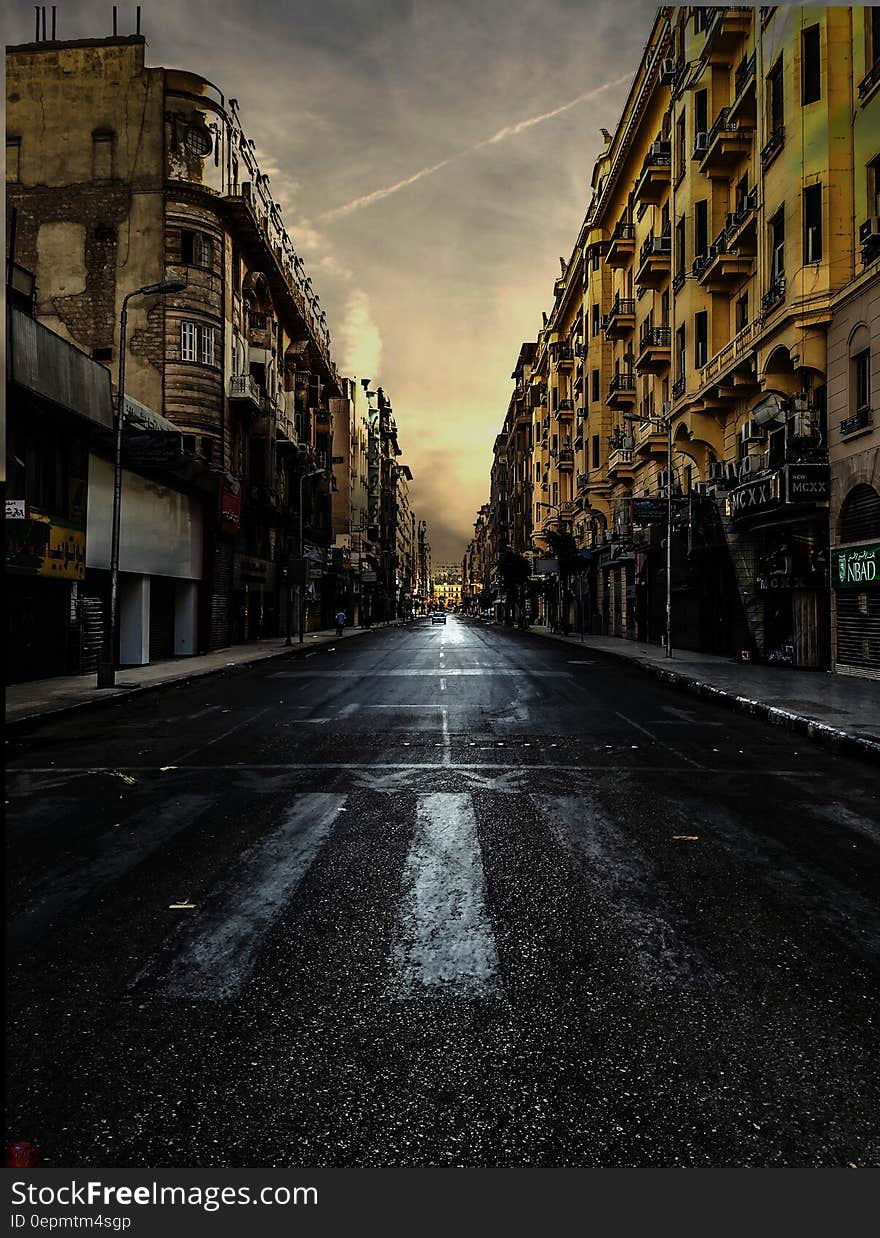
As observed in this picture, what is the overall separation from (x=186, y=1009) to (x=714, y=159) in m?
28.9

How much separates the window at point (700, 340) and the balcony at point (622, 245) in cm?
1303

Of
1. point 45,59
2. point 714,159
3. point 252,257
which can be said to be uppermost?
point 45,59

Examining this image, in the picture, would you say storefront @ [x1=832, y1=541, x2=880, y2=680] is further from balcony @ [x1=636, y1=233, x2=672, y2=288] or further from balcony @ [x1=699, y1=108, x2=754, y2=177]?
balcony @ [x1=636, y1=233, x2=672, y2=288]

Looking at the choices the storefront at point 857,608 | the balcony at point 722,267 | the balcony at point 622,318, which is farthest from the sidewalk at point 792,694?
the balcony at point 622,318

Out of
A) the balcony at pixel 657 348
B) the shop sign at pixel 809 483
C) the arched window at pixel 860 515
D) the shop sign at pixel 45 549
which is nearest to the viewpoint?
the shop sign at pixel 45 549

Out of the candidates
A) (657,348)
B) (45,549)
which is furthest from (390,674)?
(657,348)

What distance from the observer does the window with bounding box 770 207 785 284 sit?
20.9 m

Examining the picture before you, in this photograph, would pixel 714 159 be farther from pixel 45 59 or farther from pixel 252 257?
pixel 45 59

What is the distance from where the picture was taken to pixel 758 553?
2412cm

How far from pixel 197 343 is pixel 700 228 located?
65.2 ft

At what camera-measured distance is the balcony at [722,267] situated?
950 inches

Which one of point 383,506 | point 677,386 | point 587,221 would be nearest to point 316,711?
Result: point 677,386

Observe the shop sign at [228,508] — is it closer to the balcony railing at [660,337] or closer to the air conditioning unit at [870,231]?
the balcony railing at [660,337]

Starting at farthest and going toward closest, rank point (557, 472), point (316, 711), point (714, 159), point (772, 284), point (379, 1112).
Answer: point (557, 472), point (714, 159), point (772, 284), point (316, 711), point (379, 1112)
